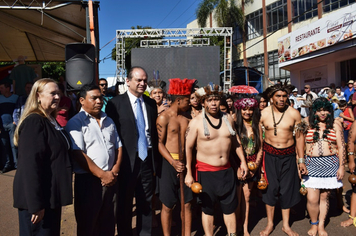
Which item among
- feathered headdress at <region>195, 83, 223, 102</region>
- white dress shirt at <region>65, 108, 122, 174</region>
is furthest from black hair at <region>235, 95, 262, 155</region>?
white dress shirt at <region>65, 108, 122, 174</region>

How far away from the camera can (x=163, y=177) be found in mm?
3834

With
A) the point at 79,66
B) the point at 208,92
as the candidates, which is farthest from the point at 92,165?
the point at 79,66

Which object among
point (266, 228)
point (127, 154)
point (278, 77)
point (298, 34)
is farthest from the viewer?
point (278, 77)

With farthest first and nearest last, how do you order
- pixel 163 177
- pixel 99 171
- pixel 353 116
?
1. pixel 353 116
2. pixel 163 177
3. pixel 99 171

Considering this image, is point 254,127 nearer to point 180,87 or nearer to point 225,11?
point 180,87

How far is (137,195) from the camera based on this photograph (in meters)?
3.74

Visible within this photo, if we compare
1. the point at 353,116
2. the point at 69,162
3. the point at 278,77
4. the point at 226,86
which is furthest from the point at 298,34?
the point at 69,162

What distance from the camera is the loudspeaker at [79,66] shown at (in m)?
5.69

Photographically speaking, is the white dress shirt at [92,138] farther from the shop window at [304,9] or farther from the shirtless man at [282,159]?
the shop window at [304,9]

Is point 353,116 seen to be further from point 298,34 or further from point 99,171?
point 298,34

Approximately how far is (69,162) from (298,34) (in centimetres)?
1706

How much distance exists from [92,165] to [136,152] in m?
0.67

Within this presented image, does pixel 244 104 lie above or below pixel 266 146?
above

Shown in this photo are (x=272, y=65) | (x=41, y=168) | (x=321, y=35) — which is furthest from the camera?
(x=272, y=65)
